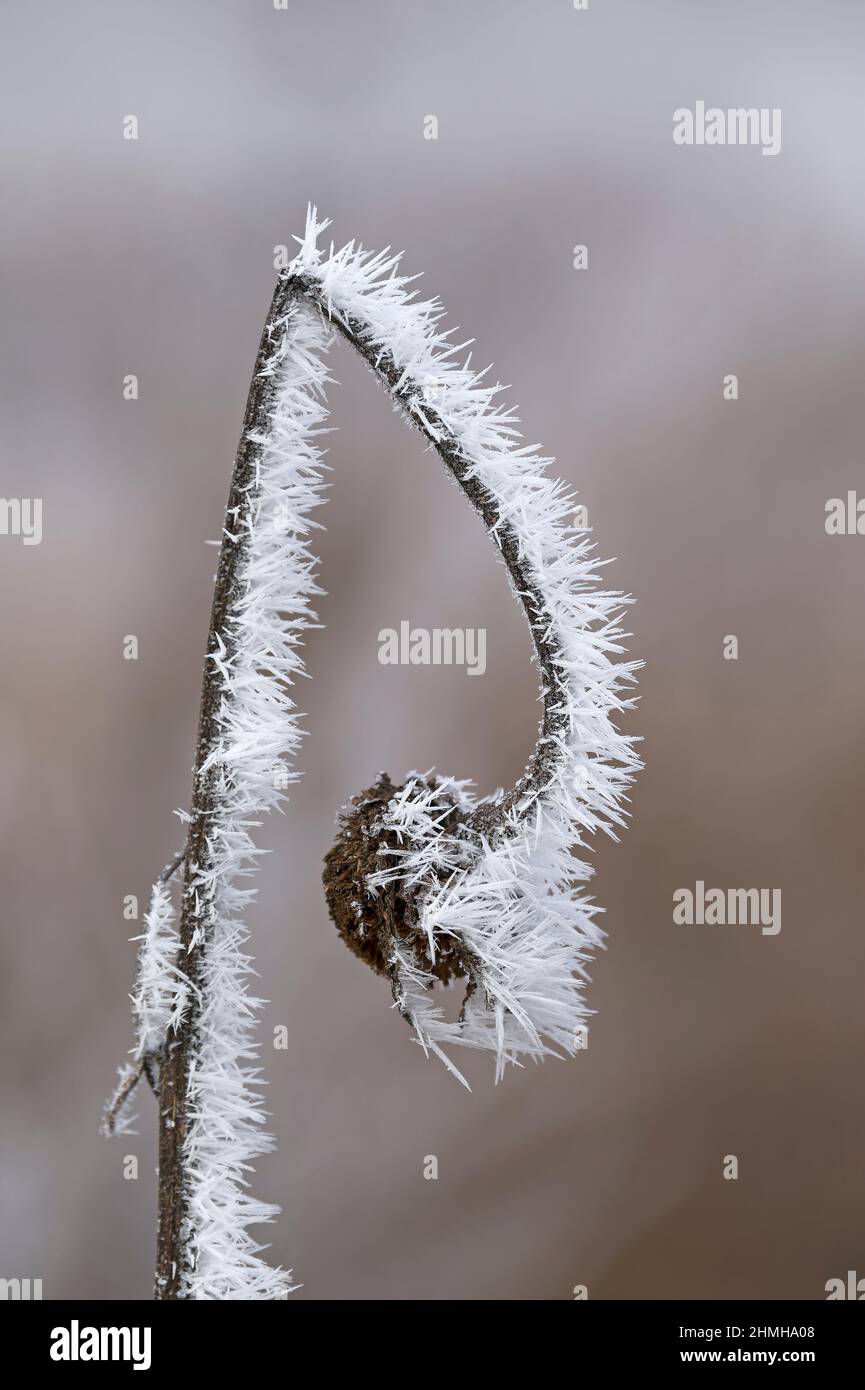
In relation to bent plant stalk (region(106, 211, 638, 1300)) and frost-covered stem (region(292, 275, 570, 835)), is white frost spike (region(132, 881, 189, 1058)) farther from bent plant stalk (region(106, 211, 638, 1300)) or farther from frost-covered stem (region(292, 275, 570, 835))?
frost-covered stem (region(292, 275, 570, 835))

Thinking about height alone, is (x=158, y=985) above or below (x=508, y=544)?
below

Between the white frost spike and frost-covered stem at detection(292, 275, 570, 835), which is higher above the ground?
frost-covered stem at detection(292, 275, 570, 835)

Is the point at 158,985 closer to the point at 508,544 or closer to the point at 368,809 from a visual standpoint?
the point at 368,809

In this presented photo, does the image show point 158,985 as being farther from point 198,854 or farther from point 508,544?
point 508,544

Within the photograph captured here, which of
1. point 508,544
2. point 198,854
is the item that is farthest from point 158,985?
point 508,544

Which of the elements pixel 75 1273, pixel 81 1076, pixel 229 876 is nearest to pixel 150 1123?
pixel 81 1076

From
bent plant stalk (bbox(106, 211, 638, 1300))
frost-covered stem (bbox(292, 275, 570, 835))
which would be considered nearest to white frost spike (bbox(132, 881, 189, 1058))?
bent plant stalk (bbox(106, 211, 638, 1300))
